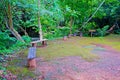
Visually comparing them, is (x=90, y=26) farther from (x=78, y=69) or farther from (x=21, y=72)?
(x=21, y=72)

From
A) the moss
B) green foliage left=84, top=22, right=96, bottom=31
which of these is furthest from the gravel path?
green foliage left=84, top=22, right=96, bottom=31

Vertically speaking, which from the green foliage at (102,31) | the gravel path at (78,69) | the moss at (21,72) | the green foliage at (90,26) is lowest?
the gravel path at (78,69)

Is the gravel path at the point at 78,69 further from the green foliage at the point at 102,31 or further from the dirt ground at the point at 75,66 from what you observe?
the green foliage at the point at 102,31

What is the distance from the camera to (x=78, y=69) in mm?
7078

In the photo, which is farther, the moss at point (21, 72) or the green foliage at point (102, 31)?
the green foliage at point (102, 31)

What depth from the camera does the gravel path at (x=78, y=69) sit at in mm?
6259

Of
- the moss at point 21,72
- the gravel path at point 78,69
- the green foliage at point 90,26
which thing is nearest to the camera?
the moss at point 21,72

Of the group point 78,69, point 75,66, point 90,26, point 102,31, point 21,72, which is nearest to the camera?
point 21,72

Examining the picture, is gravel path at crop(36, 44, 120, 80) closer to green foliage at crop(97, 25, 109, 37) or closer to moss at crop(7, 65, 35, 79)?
moss at crop(7, 65, 35, 79)

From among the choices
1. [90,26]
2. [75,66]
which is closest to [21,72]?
[75,66]

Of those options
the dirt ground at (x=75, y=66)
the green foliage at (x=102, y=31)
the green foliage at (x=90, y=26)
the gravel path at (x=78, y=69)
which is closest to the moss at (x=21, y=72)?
the dirt ground at (x=75, y=66)

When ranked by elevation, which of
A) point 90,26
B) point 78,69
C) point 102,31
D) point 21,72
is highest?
point 90,26

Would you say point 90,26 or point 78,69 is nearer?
point 78,69

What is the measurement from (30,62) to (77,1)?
9.41 m
